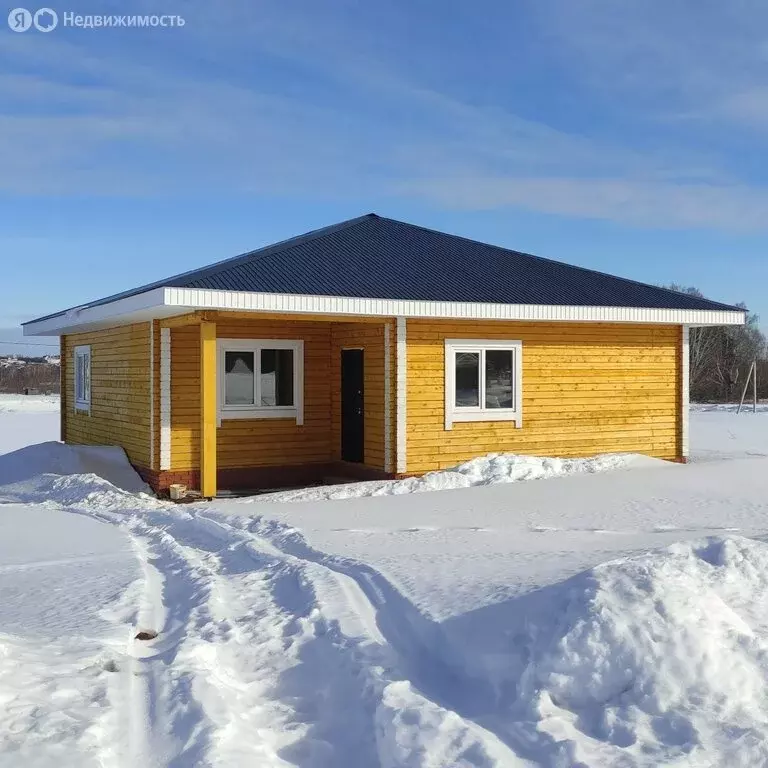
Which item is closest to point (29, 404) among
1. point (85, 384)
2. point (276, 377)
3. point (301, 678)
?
point (85, 384)

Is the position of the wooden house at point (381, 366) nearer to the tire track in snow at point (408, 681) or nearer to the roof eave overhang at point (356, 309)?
the roof eave overhang at point (356, 309)

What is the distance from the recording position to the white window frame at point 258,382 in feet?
45.5

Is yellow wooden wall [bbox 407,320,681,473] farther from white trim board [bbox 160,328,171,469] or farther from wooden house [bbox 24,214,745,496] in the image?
white trim board [bbox 160,328,171,469]

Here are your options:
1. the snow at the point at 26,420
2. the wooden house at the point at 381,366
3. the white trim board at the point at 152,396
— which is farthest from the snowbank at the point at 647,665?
the snow at the point at 26,420

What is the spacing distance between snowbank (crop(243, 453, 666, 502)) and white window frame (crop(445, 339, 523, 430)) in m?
0.62

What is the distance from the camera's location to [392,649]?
17.7ft

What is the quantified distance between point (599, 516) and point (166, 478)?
642 cm

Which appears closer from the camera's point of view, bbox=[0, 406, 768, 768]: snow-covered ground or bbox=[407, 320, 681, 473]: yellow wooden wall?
bbox=[0, 406, 768, 768]: snow-covered ground

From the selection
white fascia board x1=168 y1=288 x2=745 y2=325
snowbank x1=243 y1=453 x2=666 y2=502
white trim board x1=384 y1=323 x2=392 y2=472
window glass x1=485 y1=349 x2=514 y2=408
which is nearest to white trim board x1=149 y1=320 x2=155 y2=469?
snowbank x1=243 y1=453 x2=666 y2=502

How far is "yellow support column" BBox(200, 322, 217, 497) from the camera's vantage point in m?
11.9

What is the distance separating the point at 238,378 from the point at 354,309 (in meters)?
→ 2.68

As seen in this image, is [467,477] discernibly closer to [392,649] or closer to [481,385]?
[481,385]

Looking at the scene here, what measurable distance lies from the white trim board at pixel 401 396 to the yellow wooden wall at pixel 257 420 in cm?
157

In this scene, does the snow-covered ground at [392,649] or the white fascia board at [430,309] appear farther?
the white fascia board at [430,309]
